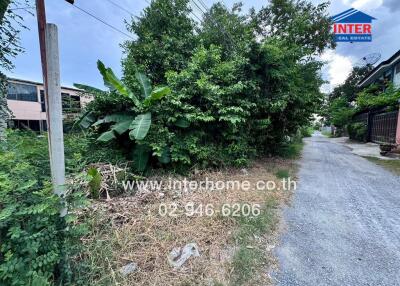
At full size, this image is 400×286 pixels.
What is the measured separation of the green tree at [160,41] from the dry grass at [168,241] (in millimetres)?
3970

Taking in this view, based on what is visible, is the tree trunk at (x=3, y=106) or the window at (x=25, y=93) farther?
the window at (x=25, y=93)

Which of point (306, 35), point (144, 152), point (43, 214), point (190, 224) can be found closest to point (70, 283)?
point (43, 214)

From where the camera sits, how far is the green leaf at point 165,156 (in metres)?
4.43

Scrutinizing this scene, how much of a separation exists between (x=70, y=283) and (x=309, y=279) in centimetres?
231

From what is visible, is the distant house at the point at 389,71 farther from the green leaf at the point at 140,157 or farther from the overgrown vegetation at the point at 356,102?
the green leaf at the point at 140,157

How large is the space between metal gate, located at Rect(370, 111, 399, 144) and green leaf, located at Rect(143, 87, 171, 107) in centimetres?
1276

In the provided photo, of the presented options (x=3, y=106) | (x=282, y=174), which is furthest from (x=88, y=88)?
(x=282, y=174)

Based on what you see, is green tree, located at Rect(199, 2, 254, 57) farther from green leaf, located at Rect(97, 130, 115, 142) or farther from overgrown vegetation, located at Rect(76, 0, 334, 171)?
green leaf, located at Rect(97, 130, 115, 142)

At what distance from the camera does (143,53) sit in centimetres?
638

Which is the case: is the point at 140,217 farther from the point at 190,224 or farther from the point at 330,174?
the point at 330,174

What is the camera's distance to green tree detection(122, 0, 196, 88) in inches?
244

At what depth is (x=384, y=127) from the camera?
1224 centimetres

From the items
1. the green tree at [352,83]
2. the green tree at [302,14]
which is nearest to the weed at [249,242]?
the green tree at [302,14]

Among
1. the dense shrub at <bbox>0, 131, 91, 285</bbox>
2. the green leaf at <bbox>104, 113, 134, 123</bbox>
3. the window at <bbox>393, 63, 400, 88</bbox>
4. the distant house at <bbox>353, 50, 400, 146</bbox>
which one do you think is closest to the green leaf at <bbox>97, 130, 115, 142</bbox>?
the green leaf at <bbox>104, 113, 134, 123</bbox>
